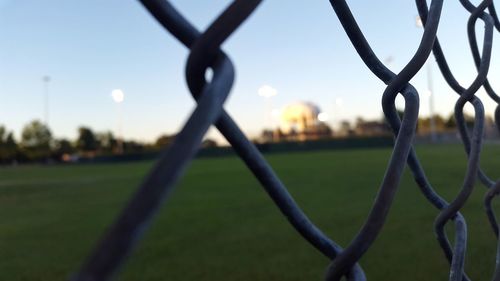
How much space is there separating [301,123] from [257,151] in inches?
1686

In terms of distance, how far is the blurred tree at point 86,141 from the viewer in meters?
44.9

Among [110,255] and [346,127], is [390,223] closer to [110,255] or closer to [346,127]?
[110,255]

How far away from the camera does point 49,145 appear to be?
43.2 meters

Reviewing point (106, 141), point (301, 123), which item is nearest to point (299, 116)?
point (301, 123)

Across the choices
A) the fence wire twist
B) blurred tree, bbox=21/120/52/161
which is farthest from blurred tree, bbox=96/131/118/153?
the fence wire twist

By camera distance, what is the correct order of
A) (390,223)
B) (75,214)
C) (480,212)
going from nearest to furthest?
1. (390,223)
2. (480,212)
3. (75,214)

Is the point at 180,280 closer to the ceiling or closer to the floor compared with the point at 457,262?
closer to the floor

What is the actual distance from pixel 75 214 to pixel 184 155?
5.47 m

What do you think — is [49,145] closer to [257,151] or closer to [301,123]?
[301,123]

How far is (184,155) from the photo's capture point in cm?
22

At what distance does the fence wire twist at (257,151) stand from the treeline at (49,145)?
1513 inches

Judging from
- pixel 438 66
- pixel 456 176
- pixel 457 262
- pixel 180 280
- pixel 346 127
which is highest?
pixel 438 66

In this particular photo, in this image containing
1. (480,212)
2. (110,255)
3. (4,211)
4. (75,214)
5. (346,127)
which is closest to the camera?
(110,255)

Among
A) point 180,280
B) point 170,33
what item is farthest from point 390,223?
point 170,33
